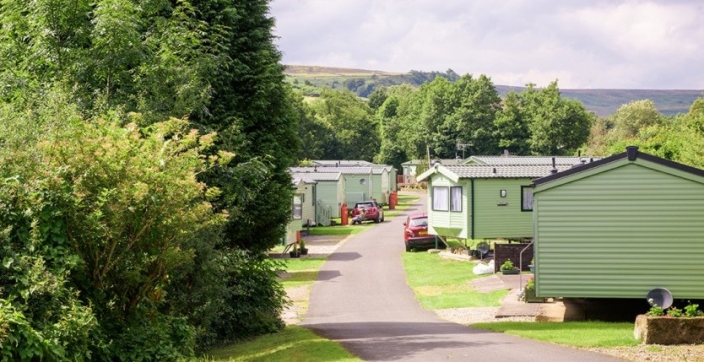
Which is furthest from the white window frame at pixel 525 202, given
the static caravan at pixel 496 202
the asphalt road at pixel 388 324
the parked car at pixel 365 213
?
the parked car at pixel 365 213

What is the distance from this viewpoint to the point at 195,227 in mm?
13000

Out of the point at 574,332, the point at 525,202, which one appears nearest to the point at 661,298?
the point at 574,332

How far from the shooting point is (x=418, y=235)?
39219mm

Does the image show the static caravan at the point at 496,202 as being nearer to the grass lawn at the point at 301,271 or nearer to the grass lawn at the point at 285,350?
the grass lawn at the point at 301,271

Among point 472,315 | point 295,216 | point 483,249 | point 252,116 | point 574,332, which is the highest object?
point 252,116

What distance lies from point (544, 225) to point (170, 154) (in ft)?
32.7

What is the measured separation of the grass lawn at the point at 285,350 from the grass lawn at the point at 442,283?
7.25m

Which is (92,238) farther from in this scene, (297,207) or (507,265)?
(297,207)

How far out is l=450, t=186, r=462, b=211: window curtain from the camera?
112 ft

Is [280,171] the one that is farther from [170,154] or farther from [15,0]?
[170,154]

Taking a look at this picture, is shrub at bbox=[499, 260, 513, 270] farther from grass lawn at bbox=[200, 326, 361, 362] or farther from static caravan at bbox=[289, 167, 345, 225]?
static caravan at bbox=[289, 167, 345, 225]

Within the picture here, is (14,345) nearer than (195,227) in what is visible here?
Yes

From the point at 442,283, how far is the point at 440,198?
23.2 ft

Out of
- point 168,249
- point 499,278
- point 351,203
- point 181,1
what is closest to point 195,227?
point 168,249
